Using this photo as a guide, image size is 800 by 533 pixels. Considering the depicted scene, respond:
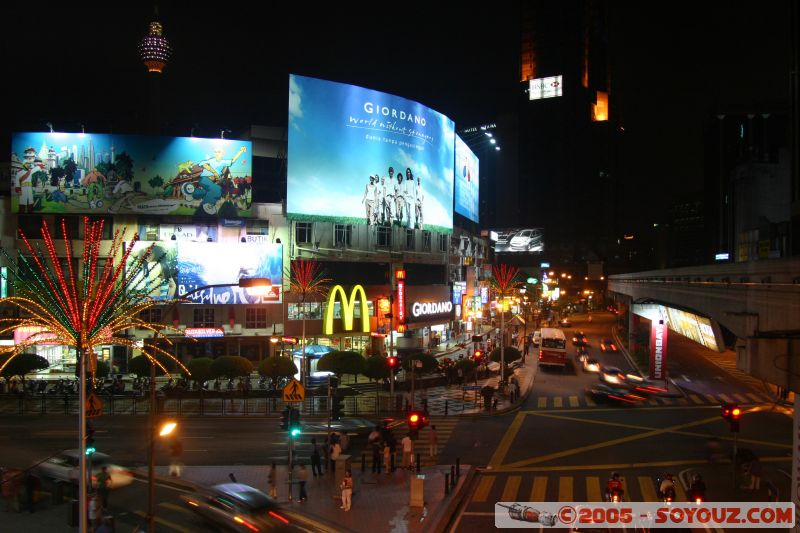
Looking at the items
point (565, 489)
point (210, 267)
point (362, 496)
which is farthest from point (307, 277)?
point (565, 489)

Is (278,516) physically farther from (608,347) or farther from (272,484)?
(608,347)

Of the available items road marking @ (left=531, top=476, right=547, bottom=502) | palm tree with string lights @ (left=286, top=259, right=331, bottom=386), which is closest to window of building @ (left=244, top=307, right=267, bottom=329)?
palm tree with string lights @ (left=286, top=259, right=331, bottom=386)

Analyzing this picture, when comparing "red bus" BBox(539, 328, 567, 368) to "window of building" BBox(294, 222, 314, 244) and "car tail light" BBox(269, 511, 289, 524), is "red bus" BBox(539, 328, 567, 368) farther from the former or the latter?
"car tail light" BBox(269, 511, 289, 524)

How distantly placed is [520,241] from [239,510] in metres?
115

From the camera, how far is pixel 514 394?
136 feet

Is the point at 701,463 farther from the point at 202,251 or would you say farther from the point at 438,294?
the point at 438,294

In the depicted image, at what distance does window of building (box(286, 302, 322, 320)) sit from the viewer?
58.8 m

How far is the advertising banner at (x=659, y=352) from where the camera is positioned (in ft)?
155

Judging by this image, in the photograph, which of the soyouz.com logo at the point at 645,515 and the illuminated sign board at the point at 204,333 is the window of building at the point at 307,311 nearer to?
the illuminated sign board at the point at 204,333

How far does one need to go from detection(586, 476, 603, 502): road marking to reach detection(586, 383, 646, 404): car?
663 inches

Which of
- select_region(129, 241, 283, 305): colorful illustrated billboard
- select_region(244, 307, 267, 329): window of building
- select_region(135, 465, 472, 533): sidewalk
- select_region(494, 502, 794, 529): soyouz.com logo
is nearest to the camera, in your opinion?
select_region(494, 502, 794, 529): soyouz.com logo

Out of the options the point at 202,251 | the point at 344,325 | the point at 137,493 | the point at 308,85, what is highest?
the point at 308,85

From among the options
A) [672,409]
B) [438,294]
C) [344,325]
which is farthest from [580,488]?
[438,294]

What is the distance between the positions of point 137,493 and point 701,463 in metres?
21.5
